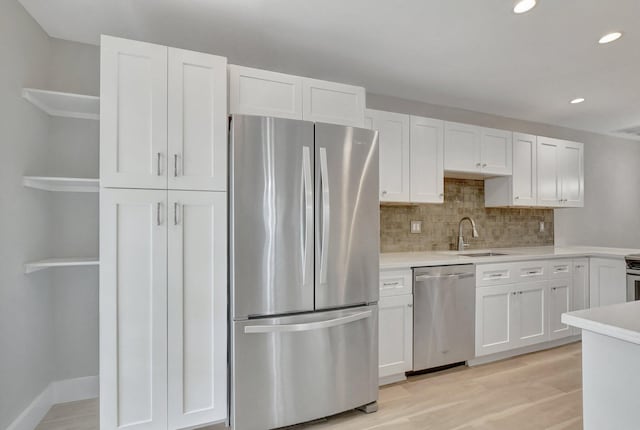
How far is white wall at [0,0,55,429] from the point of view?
6.01 ft

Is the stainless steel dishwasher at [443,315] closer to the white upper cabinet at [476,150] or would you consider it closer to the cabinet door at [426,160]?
the cabinet door at [426,160]

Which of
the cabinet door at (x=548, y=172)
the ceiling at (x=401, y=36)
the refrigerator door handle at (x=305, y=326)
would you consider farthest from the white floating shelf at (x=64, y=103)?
the cabinet door at (x=548, y=172)

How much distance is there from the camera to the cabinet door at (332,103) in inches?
90.2

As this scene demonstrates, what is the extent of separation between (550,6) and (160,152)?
243 centimetres

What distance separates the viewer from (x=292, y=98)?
88.4 inches

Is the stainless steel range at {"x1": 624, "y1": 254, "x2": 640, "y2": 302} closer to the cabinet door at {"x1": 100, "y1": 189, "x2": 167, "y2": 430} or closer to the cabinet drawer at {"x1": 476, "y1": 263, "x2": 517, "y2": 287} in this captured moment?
the cabinet drawer at {"x1": 476, "y1": 263, "x2": 517, "y2": 287}

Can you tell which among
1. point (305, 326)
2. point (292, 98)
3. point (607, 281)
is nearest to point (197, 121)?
point (292, 98)

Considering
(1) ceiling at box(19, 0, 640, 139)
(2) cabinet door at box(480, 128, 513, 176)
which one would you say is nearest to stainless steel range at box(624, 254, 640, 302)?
(2) cabinet door at box(480, 128, 513, 176)

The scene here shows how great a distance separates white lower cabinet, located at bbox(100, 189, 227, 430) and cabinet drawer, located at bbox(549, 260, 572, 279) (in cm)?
322

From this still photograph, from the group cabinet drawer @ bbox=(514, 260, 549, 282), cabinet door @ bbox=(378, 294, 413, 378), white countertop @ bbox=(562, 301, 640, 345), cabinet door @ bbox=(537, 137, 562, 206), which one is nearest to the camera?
white countertop @ bbox=(562, 301, 640, 345)

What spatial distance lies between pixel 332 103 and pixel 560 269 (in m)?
2.93

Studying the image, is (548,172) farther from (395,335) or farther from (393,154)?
(395,335)

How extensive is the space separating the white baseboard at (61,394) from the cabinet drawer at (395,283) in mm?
2192

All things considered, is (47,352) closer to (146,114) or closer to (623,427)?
(146,114)
